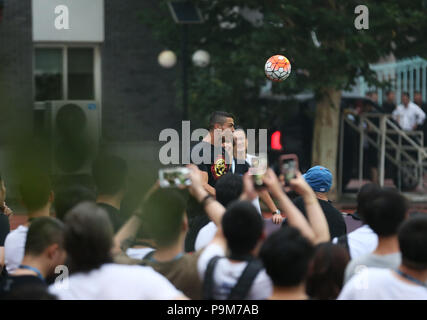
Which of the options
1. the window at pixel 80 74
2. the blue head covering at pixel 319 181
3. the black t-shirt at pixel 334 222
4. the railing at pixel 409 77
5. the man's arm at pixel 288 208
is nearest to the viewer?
the man's arm at pixel 288 208

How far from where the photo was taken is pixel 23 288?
290 cm

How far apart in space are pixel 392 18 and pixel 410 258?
32.5 feet

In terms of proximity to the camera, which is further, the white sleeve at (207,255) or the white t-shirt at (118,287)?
the white sleeve at (207,255)

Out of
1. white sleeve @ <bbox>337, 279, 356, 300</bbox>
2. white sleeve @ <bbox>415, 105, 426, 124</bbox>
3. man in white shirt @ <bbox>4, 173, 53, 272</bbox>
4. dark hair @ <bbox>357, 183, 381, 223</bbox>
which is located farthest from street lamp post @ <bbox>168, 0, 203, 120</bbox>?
white sleeve @ <bbox>337, 279, 356, 300</bbox>

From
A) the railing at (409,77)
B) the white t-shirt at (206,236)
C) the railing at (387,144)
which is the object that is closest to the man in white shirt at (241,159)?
the white t-shirt at (206,236)

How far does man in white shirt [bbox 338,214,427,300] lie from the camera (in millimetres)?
3088

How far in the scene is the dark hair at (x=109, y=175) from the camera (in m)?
4.52

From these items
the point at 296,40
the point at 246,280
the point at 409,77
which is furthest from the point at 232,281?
the point at 409,77

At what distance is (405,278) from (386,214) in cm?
49

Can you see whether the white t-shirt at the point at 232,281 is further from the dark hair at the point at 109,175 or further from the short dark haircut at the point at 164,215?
the dark hair at the point at 109,175

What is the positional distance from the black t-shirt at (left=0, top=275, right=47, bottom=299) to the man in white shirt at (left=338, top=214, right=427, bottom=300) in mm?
1232

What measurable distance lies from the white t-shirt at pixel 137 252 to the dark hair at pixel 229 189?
69 centimetres

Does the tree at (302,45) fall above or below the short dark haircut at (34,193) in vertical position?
above

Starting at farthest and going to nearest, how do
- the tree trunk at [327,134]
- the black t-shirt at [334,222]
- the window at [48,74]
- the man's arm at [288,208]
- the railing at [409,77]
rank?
the railing at [409,77] → the window at [48,74] → the tree trunk at [327,134] → the black t-shirt at [334,222] → the man's arm at [288,208]
